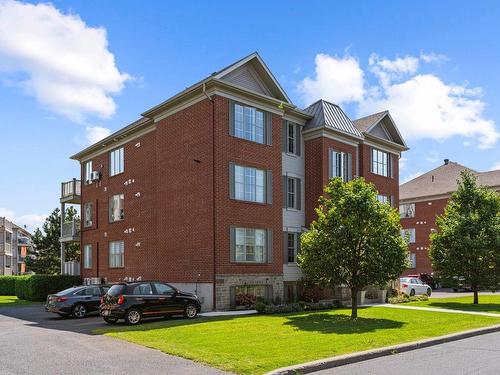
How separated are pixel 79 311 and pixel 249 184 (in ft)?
29.9

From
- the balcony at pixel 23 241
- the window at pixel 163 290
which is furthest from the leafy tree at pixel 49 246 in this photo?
the balcony at pixel 23 241

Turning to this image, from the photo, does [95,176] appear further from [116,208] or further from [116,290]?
[116,290]

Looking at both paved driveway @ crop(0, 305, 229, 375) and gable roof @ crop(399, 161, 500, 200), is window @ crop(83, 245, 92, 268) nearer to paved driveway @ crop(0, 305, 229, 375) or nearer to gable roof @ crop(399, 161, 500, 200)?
paved driveway @ crop(0, 305, 229, 375)

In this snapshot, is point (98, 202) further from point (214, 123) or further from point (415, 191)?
point (415, 191)

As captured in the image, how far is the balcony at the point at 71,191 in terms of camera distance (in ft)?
125

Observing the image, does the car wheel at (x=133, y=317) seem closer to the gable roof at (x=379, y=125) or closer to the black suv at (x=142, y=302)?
the black suv at (x=142, y=302)

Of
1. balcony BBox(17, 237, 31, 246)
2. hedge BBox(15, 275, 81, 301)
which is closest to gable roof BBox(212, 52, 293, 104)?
hedge BBox(15, 275, 81, 301)

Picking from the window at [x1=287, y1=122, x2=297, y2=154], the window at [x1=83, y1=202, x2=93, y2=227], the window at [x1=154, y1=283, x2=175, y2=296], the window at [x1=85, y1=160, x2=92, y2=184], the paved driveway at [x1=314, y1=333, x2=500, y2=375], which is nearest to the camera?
the paved driveway at [x1=314, y1=333, x2=500, y2=375]

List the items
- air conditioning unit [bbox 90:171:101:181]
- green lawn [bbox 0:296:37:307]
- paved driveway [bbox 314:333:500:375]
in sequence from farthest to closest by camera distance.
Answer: air conditioning unit [bbox 90:171:101:181] → green lawn [bbox 0:296:37:307] → paved driveway [bbox 314:333:500:375]

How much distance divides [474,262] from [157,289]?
16524mm

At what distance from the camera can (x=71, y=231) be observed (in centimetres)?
3834

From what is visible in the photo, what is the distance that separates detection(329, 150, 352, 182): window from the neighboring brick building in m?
60.4

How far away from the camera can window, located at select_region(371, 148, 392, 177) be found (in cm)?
3219

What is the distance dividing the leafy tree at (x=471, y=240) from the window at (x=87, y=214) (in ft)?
71.4
